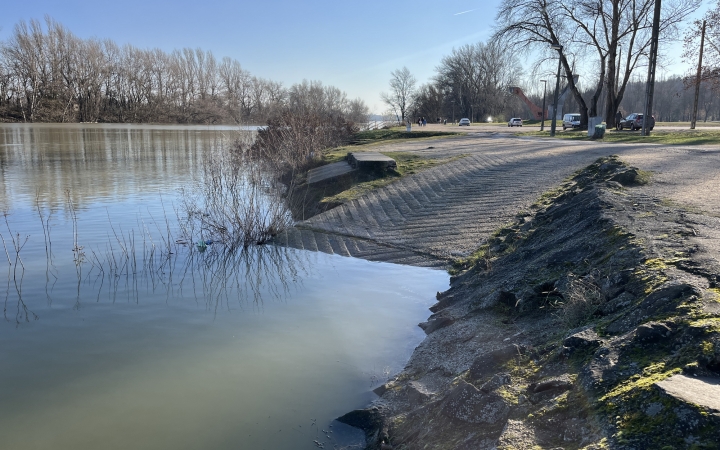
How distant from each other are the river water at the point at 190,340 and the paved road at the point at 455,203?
2.47 ft

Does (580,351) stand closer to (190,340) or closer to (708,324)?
(708,324)

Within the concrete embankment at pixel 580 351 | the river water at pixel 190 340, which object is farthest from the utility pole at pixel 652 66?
the river water at pixel 190 340

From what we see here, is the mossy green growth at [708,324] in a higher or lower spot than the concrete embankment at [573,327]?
higher

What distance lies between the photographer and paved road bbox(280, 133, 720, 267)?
9781 mm

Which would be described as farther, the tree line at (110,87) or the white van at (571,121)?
the tree line at (110,87)

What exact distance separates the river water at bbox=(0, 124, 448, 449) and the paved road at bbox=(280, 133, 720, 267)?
0.75 m

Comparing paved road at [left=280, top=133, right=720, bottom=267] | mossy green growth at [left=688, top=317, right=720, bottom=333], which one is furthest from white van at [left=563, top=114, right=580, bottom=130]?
mossy green growth at [left=688, top=317, right=720, bottom=333]

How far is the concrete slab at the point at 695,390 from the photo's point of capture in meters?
2.58

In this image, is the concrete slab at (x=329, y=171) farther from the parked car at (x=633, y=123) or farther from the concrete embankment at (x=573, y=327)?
the parked car at (x=633, y=123)

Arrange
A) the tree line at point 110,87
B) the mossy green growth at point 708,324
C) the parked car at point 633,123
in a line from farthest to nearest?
the tree line at point 110,87 → the parked car at point 633,123 → the mossy green growth at point 708,324

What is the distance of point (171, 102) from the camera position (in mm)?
104062

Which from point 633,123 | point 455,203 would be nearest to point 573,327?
point 455,203

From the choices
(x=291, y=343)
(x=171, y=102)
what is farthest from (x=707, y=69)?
(x=171, y=102)

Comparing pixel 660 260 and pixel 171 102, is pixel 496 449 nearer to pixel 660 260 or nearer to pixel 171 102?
pixel 660 260
